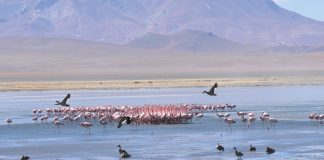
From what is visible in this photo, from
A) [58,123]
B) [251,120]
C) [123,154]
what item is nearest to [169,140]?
[123,154]

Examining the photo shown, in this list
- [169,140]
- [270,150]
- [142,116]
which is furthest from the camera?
[142,116]

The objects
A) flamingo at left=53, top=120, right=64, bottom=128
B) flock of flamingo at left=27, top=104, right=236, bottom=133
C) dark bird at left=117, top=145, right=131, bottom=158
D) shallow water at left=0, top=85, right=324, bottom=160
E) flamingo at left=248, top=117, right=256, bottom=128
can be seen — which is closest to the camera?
dark bird at left=117, top=145, right=131, bottom=158

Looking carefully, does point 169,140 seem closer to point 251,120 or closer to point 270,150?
point 270,150

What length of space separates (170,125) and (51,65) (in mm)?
117946

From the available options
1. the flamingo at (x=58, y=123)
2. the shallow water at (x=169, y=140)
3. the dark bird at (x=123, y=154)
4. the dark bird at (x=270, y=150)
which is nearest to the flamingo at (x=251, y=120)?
the shallow water at (x=169, y=140)

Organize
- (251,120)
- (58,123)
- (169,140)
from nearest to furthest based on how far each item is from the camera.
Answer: (169,140), (251,120), (58,123)

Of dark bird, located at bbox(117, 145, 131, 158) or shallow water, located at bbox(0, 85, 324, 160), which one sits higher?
shallow water, located at bbox(0, 85, 324, 160)

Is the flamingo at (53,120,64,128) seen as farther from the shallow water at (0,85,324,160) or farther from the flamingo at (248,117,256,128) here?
the flamingo at (248,117,256,128)

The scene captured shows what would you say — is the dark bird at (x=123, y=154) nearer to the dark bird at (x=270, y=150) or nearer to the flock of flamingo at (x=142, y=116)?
the dark bird at (x=270, y=150)

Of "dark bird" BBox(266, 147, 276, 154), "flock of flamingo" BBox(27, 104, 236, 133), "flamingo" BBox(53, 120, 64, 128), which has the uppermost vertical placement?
"flock of flamingo" BBox(27, 104, 236, 133)

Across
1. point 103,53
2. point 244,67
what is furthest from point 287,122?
point 103,53

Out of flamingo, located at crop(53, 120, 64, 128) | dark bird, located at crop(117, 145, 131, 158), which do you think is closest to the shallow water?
flamingo, located at crop(53, 120, 64, 128)

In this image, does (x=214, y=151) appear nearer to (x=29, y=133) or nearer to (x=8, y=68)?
(x=29, y=133)

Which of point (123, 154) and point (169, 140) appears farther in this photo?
point (169, 140)
